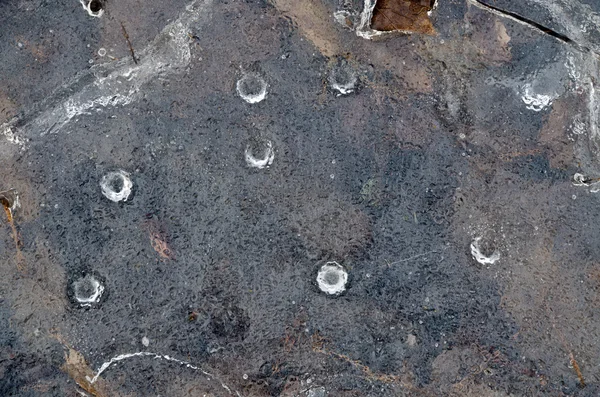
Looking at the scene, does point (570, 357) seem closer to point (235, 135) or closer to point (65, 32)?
point (235, 135)

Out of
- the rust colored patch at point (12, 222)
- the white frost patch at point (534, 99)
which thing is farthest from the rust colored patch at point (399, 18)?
the rust colored patch at point (12, 222)

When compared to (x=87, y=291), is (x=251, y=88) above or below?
above


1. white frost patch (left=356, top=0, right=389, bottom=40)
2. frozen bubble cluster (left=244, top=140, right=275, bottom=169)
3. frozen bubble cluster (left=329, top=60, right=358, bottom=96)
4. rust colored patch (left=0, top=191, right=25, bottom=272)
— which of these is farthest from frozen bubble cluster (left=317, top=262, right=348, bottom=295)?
rust colored patch (left=0, top=191, right=25, bottom=272)

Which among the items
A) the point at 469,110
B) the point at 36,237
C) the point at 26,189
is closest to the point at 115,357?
the point at 36,237

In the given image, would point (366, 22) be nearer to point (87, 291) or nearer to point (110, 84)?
point (110, 84)

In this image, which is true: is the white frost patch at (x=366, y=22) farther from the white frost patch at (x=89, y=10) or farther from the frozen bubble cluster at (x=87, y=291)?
the frozen bubble cluster at (x=87, y=291)

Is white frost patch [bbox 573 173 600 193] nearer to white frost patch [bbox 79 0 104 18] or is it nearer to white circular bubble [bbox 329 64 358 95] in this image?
white circular bubble [bbox 329 64 358 95]

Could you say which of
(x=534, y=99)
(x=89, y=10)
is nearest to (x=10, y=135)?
(x=89, y=10)
